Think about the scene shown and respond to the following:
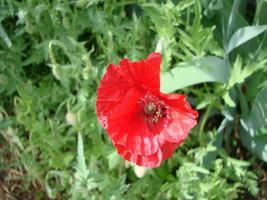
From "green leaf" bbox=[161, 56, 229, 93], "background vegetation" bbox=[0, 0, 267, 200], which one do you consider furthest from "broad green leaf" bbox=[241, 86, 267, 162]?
"green leaf" bbox=[161, 56, 229, 93]

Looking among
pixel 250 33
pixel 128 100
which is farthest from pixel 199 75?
pixel 128 100

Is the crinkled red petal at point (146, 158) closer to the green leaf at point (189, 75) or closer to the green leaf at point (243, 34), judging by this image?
the green leaf at point (189, 75)

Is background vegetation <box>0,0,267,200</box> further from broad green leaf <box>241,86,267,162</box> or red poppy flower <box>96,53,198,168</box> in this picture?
red poppy flower <box>96,53,198,168</box>

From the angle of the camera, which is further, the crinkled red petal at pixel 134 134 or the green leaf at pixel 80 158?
the green leaf at pixel 80 158

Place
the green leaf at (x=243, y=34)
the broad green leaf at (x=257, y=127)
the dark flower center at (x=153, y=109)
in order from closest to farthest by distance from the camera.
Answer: the dark flower center at (x=153, y=109) < the green leaf at (x=243, y=34) < the broad green leaf at (x=257, y=127)

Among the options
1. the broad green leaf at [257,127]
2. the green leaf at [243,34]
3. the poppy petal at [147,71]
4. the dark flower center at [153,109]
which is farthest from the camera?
the broad green leaf at [257,127]

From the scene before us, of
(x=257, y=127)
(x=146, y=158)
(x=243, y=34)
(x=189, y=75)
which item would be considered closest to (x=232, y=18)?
(x=243, y=34)

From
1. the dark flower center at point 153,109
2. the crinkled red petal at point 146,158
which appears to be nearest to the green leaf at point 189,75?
the dark flower center at point 153,109
